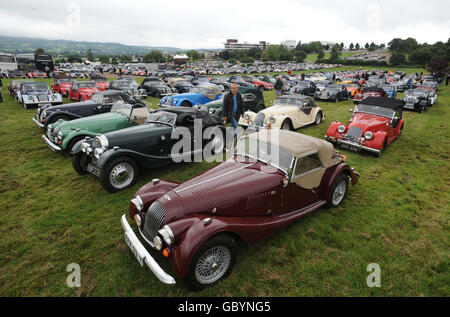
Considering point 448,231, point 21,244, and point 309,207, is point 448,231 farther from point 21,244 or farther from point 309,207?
point 21,244

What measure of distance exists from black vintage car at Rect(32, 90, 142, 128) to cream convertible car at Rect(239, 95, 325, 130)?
573 cm

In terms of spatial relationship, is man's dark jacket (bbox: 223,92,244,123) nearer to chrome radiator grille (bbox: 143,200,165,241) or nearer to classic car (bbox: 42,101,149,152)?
classic car (bbox: 42,101,149,152)

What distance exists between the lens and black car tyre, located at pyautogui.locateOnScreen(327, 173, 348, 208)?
4.93m

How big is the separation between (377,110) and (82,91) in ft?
55.4

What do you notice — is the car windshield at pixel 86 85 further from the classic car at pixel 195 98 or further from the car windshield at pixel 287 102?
the car windshield at pixel 287 102

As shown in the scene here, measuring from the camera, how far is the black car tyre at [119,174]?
17.9ft

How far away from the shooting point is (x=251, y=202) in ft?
12.2

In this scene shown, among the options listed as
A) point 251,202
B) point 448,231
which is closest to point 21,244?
point 251,202

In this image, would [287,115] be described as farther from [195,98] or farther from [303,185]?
[303,185]

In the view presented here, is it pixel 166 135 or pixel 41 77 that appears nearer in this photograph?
pixel 166 135

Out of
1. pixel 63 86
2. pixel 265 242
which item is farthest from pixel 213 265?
pixel 63 86

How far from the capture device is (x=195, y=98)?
1368 cm

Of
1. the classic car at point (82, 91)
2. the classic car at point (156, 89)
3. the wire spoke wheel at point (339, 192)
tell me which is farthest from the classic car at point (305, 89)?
the wire spoke wheel at point (339, 192)
